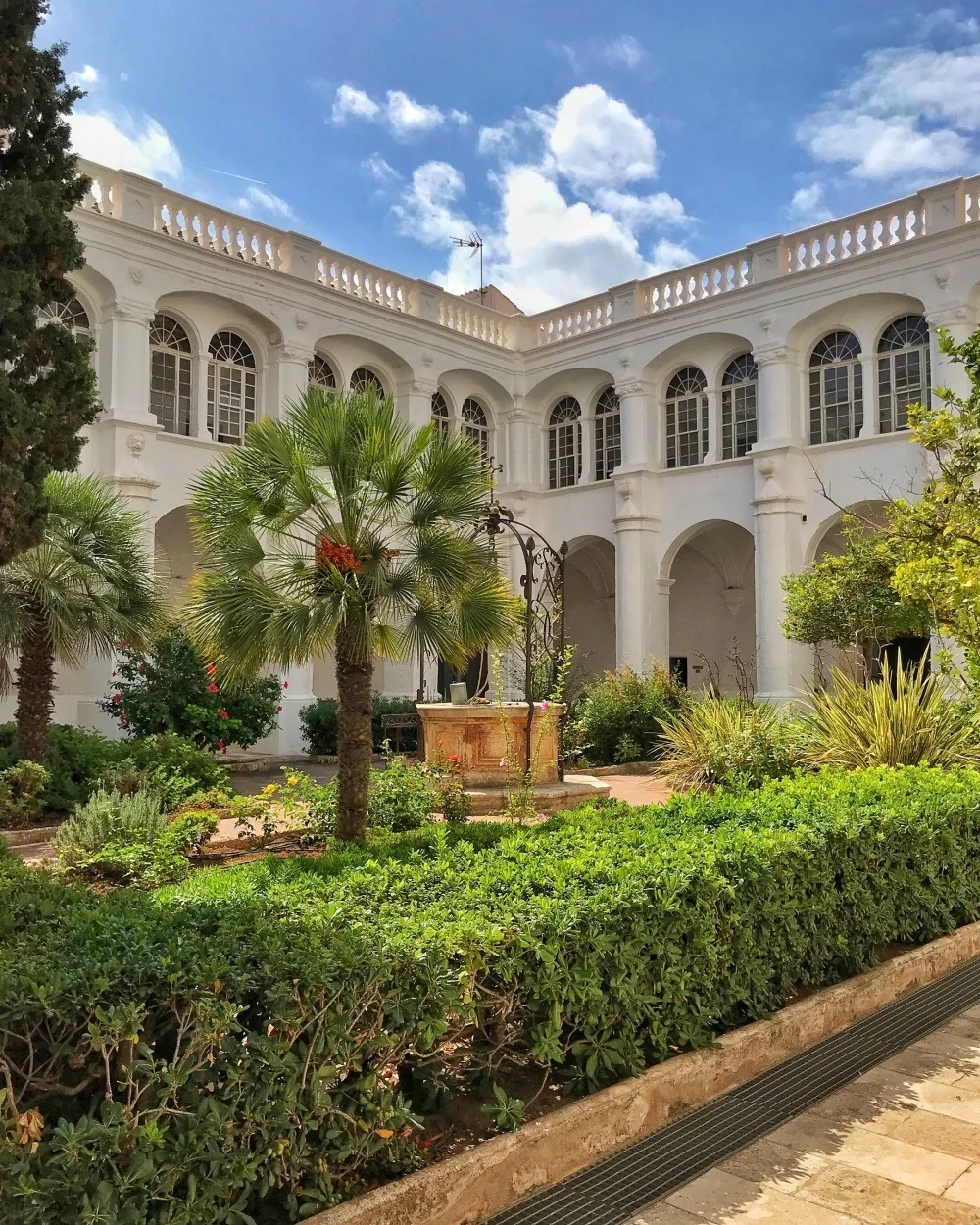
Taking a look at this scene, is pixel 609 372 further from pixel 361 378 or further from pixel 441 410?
pixel 361 378

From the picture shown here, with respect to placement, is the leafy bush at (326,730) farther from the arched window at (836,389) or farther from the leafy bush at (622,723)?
the arched window at (836,389)

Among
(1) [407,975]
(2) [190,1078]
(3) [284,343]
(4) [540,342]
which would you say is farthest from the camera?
(4) [540,342]

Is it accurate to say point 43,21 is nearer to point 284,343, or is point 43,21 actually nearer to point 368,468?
point 368,468

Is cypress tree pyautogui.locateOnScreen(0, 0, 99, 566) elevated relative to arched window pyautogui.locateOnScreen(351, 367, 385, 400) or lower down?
lower down

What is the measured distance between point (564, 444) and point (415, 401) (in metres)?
Answer: 4.01

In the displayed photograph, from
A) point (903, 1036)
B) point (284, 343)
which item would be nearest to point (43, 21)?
point (903, 1036)

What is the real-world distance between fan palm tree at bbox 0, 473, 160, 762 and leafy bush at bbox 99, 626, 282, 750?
2186 millimetres

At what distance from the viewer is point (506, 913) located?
3457 millimetres

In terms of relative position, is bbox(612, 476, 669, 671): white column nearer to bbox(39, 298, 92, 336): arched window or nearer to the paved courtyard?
bbox(39, 298, 92, 336): arched window

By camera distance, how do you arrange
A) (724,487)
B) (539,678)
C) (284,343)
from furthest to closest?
(724,487)
(284,343)
(539,678)

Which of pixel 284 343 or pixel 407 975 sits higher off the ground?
pixel 284 343

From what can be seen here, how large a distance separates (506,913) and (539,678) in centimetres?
968

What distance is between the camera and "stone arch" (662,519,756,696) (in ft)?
76.6

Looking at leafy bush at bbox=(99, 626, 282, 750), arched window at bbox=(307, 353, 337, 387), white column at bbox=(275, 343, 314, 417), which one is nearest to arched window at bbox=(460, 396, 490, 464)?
arched window at bbox=(307, 353, 337, 387)
